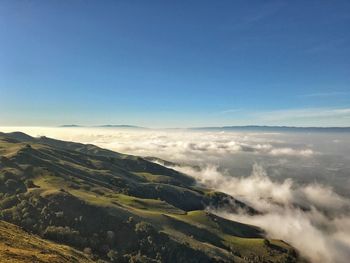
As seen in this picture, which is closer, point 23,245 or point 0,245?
point 0,245

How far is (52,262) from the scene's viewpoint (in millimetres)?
112750

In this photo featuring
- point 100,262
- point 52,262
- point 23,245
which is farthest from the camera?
point 100,262

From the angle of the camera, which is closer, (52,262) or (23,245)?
(52,262)

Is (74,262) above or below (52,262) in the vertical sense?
below

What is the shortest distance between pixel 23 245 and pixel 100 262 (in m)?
70.7

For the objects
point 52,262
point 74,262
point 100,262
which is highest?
point 52,262

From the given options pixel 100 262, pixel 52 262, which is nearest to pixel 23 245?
pixel 52 262

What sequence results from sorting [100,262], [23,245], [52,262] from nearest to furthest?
[52,262], [23,245], [100,262]

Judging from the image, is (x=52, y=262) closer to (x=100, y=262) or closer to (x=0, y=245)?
(x=0, y=245)

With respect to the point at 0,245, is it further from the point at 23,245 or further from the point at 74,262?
the point at 74,262

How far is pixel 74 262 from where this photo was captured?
13450cm

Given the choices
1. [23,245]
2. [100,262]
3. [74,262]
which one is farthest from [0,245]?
[100,262]

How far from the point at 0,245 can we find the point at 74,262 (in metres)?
30.3

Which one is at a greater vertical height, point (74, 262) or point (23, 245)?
point (23, 245)
